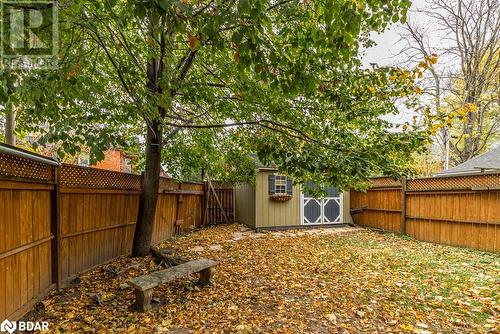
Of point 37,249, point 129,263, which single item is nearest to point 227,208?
point 129,263

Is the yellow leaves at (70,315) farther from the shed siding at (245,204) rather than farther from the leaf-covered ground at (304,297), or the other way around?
the shed siding at (245,204)

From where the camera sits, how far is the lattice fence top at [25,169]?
2718mm

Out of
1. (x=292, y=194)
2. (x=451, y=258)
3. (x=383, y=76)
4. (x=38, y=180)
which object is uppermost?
(x=383, y=76)

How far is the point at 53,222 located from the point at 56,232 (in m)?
0.14

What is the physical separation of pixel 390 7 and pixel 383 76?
1.71 m

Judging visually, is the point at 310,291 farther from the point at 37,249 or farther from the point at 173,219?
the point at 173,219

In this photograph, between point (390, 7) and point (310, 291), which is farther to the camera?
point (310, 291)

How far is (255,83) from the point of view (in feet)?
14.9

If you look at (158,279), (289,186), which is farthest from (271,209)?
(158,279)

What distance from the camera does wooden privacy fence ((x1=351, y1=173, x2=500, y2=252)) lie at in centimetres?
630

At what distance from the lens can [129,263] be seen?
5.06 metres
